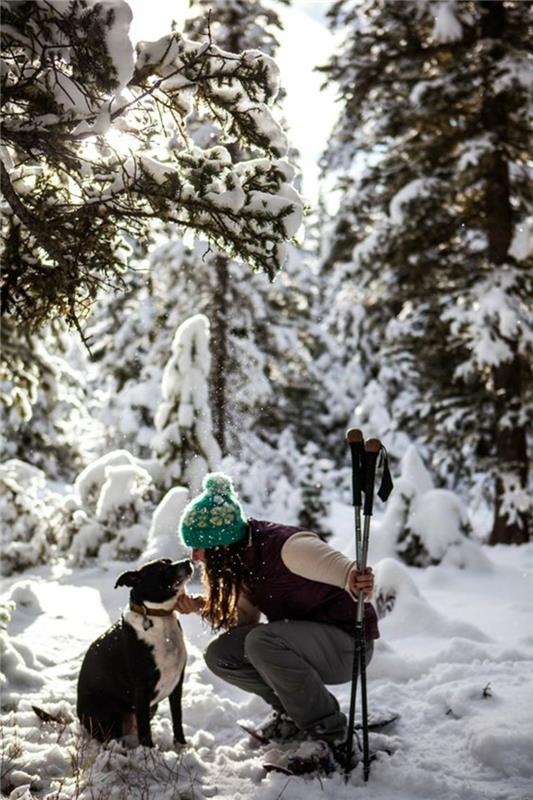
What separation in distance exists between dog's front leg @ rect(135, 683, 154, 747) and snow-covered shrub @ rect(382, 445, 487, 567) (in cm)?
609

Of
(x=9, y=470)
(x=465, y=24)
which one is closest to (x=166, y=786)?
(x=9, y=470)

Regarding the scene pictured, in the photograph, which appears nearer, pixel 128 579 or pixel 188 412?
pixel 128 579

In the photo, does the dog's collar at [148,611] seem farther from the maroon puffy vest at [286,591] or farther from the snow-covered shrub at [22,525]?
the snow-covered shrub at [22,525]

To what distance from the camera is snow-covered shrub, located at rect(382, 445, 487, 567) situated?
9016 mm

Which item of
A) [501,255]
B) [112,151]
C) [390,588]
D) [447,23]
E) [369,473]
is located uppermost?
[447,23]

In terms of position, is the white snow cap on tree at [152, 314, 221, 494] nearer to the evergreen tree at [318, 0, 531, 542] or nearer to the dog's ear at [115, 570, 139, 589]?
the evergreen tree at [318, 0, 531, 542]

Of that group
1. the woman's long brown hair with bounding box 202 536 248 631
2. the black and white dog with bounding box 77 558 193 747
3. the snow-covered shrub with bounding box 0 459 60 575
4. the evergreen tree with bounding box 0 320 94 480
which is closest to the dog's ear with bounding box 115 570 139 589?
the black and white dog with bounding box 77 558 193 747

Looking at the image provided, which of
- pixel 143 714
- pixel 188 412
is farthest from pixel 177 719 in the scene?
pixel 188 412

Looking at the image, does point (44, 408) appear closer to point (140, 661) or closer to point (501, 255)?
point (501, 255)

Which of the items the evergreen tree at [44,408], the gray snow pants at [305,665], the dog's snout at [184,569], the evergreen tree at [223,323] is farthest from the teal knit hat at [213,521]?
the evergreen tree at [223,323]

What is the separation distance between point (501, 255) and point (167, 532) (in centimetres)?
630

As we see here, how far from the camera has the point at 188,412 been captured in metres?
9.95

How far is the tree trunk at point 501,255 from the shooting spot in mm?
9922

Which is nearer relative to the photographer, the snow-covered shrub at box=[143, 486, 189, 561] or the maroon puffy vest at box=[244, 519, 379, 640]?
the maroon puffy vest at box=[244, 519, 379, 640]
